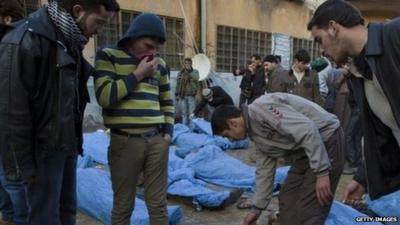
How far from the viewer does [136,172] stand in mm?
2918

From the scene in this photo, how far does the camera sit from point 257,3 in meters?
13.7

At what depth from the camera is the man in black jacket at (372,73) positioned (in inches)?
69.5

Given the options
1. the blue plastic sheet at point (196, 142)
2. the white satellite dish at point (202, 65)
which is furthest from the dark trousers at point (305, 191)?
the white satellite dish at point (202, 65)

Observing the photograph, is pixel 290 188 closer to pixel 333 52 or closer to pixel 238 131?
pixel 238 131

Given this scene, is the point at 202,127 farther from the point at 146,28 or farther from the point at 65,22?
the point at 65,22

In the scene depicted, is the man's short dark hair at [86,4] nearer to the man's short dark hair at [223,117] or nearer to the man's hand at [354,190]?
the man's short dark hair at [223,117]

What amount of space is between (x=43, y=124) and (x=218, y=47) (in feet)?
34.7

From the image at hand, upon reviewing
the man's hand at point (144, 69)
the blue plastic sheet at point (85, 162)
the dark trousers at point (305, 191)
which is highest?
the man's hand at point (144, 69)

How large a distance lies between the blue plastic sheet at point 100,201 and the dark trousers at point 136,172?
490 millimetres

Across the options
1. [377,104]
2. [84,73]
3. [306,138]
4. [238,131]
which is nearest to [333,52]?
[377,104]

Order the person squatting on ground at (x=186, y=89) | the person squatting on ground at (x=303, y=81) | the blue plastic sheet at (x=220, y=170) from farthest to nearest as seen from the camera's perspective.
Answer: the person squatting on ground at (x=186, y=89) → the person squatting on ground at (x=303, y=81) → the blue plastic sheet at (x=220, y=170)

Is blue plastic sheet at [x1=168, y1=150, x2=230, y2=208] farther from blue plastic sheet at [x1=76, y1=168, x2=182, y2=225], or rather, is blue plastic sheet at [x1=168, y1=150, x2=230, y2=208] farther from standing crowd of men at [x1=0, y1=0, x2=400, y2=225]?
standing crowd of men at [x1=0, y1=0, x2=400, y2=225]

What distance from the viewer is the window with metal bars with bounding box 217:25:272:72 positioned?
41.4ft

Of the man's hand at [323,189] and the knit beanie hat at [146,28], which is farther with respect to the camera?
the knit beanie hat at [146,28]
